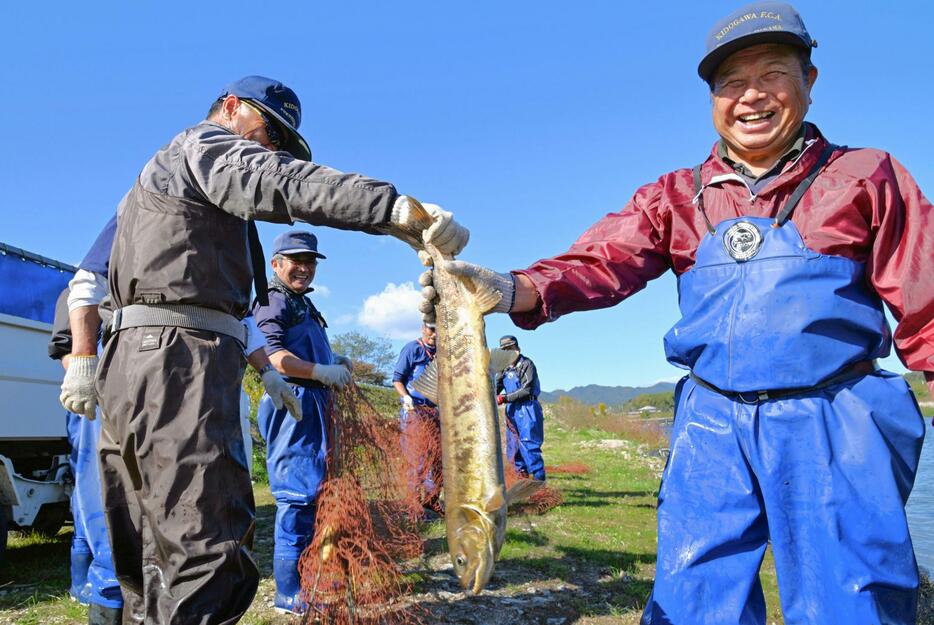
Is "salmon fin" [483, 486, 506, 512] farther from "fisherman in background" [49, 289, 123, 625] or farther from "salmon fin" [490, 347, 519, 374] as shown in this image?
"fisherman in background" [49, 289, 123, 625]

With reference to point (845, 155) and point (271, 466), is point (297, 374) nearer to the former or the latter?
point (271, 466)

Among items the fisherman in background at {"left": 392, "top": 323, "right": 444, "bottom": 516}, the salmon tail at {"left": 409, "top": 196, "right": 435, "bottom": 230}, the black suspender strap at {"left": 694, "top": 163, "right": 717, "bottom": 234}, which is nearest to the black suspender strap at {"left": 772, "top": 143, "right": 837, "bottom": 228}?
the black suspender strap at {"left": 694, "top": 163, "right": 717, "bottom": 234}

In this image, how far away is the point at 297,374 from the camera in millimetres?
5164

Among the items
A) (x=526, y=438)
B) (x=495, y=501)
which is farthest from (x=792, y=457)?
(x=526, y=438)

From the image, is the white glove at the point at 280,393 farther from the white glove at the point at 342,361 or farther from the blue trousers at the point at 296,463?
the white glove at the point at 342,361

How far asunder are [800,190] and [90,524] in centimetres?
430

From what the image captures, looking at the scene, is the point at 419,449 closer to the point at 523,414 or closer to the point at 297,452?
the point at 297,452

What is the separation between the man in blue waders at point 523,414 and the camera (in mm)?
11391

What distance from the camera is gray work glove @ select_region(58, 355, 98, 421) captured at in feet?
12.5

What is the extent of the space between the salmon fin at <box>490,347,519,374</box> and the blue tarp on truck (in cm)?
575

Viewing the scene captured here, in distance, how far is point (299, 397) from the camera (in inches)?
210

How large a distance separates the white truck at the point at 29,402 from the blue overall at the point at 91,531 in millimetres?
1555

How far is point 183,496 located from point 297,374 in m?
2.43

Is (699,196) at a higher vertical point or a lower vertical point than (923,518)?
higher
